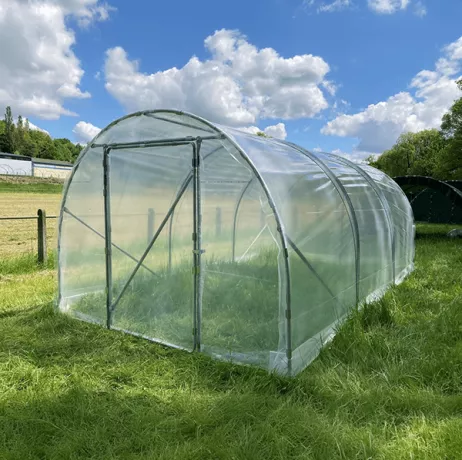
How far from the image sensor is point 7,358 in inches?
159

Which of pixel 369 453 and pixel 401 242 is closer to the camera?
pixel 369 453

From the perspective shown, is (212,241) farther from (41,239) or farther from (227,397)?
(41,239)

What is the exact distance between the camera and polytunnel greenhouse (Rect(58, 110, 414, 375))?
3.92m

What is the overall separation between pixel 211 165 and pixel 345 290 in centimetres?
220

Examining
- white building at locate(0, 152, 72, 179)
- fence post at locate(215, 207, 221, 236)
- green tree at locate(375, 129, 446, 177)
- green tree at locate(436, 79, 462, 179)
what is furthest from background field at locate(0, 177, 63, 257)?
green tree at locate(375, 129, 446, 177)

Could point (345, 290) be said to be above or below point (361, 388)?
above

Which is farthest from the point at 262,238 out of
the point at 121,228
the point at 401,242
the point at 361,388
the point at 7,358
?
the point at 401,242

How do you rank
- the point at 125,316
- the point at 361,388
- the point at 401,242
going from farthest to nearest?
the point at 401,242
the point at 125,316
the point at 361,388

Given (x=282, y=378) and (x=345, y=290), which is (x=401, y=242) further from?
(x=282, y=378)

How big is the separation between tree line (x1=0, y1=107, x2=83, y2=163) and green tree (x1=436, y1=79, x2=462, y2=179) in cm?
6657

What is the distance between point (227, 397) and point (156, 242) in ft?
6.93

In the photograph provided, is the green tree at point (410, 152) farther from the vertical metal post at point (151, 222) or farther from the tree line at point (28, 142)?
the tree line at point (28, 142)

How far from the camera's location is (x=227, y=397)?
10.6 feet

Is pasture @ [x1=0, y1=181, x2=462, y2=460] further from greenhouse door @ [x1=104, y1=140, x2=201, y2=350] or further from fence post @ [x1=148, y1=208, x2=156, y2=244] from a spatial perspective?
fence post @ [x1=148, y1=208, x2=156, y2=244]
